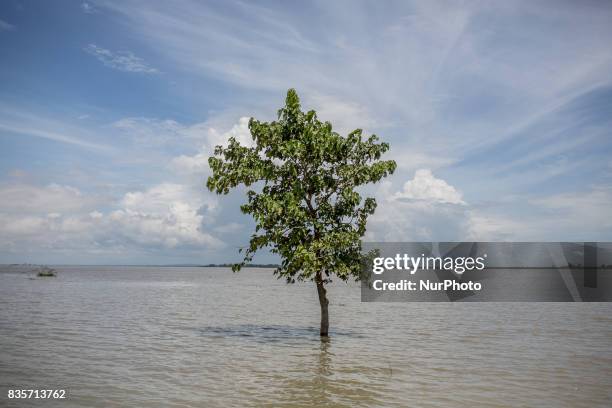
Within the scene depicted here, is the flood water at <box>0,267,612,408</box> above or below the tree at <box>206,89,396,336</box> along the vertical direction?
below

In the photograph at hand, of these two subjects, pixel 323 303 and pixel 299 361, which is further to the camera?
pixel 323 303

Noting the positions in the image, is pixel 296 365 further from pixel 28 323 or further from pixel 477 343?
pixel 28 323

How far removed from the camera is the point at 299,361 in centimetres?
2209

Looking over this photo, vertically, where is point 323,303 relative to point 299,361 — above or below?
above

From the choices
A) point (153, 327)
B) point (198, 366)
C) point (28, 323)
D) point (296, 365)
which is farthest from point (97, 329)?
point (296, 365)

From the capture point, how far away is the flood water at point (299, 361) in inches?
654

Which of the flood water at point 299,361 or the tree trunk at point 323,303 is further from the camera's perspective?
the tree trunk at point 323,303

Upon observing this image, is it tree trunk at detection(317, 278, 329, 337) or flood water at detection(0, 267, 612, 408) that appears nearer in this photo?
flood water at detection(0, 267, 612, 408)

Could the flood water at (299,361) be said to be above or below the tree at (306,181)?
below

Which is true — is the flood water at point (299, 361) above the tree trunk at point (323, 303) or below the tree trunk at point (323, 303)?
below

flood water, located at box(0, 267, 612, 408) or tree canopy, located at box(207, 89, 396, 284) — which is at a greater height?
tree canopy, located at box(207, 89, 396, 284)

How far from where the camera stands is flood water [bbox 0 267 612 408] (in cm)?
1661

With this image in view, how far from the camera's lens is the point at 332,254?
25062mm

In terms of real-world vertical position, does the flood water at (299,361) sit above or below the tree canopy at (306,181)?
below
